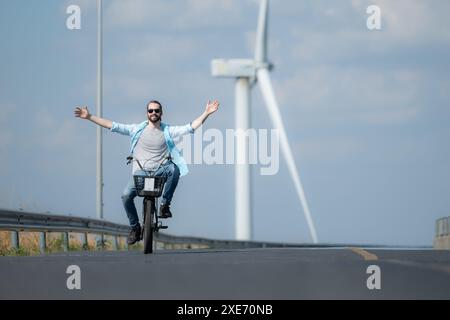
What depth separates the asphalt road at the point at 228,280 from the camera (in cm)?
1188

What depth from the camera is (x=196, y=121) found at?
61.0 feet

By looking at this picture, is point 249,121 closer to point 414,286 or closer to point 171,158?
point 171,158

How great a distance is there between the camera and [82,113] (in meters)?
18.8

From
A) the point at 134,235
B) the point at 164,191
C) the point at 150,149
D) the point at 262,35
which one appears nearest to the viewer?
the point at 150,149

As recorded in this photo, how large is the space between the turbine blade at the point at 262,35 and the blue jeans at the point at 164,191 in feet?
86.2

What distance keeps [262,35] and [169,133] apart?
97.4 feet

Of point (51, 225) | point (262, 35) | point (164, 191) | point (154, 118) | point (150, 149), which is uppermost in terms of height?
point (262, 35)

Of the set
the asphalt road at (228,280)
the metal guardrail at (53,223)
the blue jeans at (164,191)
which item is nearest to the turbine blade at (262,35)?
the metal guardrail at (53,223)

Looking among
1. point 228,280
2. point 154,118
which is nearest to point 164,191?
point 154,118

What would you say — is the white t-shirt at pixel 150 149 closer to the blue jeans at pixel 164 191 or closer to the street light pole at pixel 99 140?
the blue jeans at pixel 164 191

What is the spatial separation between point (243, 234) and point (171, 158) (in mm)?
37850

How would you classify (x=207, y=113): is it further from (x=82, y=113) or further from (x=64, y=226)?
(x=64, y=226)

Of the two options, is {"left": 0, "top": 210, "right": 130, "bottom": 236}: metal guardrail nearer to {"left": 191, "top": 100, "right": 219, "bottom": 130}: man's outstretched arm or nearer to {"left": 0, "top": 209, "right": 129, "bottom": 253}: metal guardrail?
{"left": 0, "top": 209, "right": 129, "bottom": 253}: metal guardrail
